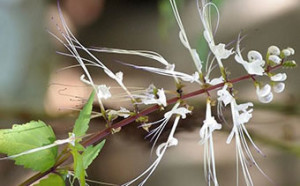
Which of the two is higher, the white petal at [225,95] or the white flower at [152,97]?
the white flower at [152,97]

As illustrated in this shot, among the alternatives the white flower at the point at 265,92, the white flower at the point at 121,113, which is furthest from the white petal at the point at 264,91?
the white flower at the point at 121,113

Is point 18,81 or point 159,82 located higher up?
point 18,81

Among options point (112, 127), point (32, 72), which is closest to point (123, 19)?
point (32, 72)

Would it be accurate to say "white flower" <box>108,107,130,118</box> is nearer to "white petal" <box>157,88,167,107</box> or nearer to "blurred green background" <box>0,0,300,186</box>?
"white petal" <box>157,88,167,107</box>

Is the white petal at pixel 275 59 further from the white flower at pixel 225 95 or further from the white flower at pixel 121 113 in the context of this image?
the white flower at pixel 121 113

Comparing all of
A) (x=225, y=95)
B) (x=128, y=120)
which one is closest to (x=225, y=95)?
(x=225, y=95)

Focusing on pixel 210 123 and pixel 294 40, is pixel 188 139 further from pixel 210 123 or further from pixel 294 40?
pixel 210 123
